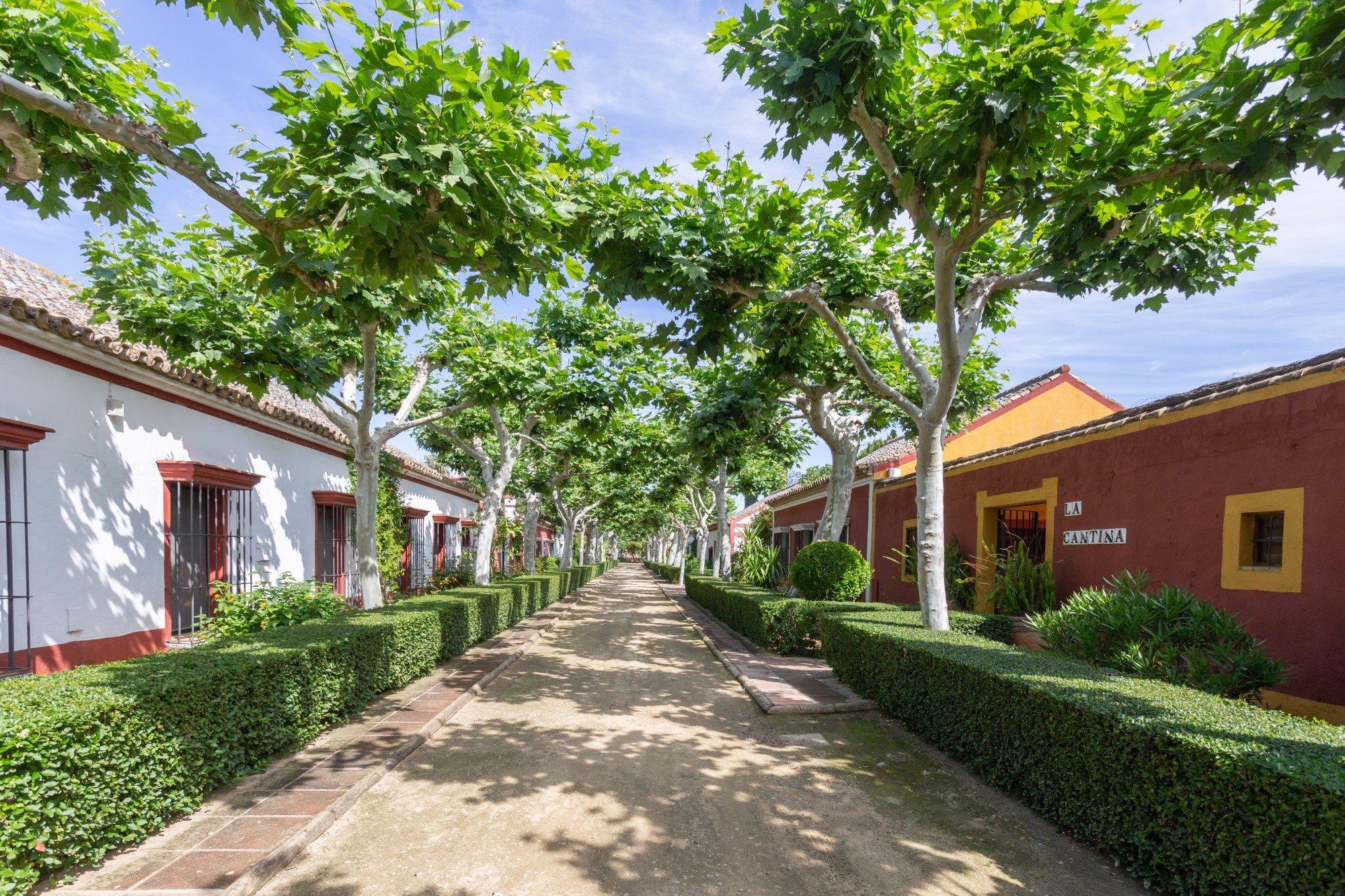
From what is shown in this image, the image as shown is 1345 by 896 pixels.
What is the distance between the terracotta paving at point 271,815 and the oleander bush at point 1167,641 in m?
6.23

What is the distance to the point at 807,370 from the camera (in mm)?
10031

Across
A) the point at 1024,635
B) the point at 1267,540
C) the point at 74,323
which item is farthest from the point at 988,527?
the point at 74,323

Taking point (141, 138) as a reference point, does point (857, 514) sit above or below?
below

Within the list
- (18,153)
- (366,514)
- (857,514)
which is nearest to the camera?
(18,153)

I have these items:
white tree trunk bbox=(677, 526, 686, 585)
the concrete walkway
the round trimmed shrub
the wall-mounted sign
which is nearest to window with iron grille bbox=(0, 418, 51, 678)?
the concrete walkway

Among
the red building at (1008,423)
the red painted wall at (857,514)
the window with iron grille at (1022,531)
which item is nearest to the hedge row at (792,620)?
the window with iron grille at (1022,531)

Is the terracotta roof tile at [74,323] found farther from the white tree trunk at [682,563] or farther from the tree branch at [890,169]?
the white tree trunk at [682,563]

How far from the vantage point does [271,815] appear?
4.11 metres

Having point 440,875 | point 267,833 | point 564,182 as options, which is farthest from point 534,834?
point 564,182

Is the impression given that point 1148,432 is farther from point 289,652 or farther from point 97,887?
point 97,887

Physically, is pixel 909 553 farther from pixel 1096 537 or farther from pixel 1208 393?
pixel 1208 393

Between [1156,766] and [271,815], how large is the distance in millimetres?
5069

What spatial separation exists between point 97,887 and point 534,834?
2.13m

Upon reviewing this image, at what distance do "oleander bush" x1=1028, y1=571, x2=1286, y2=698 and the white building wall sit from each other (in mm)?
9559
